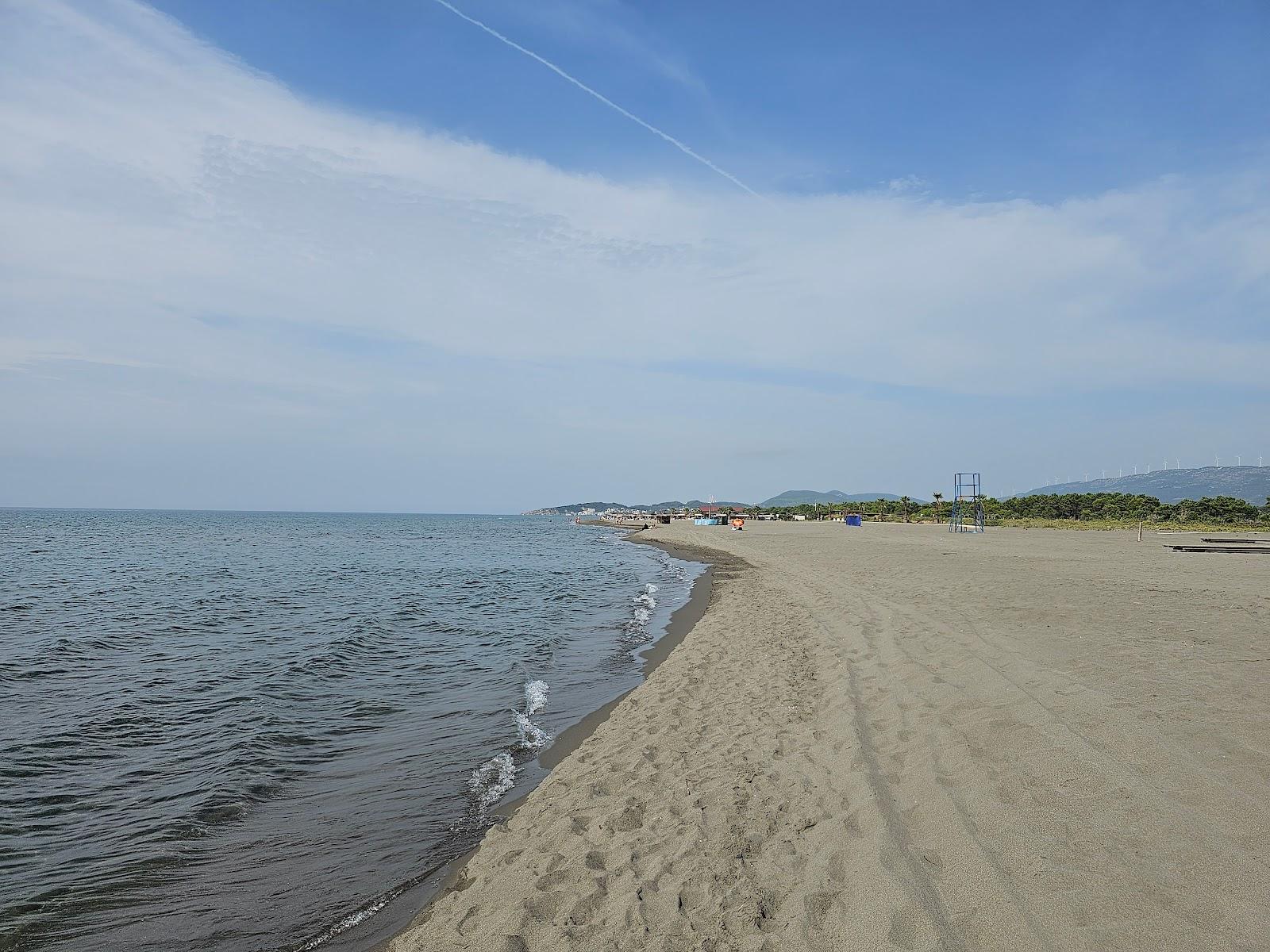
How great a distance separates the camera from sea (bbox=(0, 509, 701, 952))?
5086 millimetres

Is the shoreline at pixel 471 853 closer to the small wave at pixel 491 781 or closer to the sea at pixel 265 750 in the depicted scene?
the sea at pixel 265 750

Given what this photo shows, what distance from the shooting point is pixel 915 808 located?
16.7 ft

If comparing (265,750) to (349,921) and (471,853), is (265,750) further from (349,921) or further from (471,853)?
(349,921)

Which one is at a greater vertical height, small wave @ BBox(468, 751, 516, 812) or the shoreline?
the shoreline

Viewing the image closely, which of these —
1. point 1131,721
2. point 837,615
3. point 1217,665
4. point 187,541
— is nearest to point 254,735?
point 1131,721

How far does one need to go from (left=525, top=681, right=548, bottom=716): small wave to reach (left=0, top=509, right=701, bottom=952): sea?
0.13 ft

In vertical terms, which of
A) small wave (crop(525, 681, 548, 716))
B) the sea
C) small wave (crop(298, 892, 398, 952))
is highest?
small wave (crop(298, 892, 398, 952))

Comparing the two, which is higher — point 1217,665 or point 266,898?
point 1217,665

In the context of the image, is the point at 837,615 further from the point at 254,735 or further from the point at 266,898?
the point at 266,898

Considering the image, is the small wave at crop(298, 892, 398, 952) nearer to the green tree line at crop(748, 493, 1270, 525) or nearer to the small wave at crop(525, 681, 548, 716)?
the small wave at crop(525, 681, 548, 716)

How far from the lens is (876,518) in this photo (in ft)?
296

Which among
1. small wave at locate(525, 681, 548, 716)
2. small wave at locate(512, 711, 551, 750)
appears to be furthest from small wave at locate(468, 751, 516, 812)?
small wave at locate(525, 681, 548, 716)

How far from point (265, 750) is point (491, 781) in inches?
122

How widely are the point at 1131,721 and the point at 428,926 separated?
6169 mm
